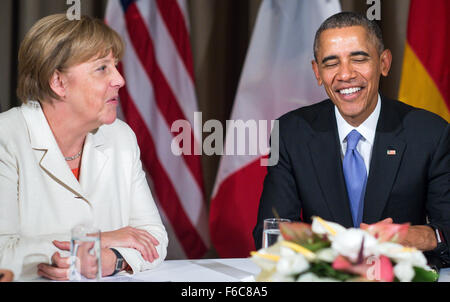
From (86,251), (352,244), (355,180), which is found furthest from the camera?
(355,180)

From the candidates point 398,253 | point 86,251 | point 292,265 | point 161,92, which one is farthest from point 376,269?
point 161,92

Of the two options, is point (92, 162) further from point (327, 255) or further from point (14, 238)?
point (327, 255)

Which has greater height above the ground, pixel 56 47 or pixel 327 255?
pixel 56 47

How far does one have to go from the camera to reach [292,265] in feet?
3.71

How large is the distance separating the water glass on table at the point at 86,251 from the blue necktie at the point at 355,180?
3.83ft

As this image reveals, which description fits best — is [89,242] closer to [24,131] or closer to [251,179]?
[24,131]

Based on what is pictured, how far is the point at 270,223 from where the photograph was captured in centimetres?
162

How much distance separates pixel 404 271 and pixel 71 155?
148 centimetres

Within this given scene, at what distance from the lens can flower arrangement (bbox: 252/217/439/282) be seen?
111cm

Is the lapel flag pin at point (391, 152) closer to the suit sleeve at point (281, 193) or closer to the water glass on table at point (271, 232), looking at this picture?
the suit sleeve at point (281, 193)

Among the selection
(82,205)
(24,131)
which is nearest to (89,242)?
(82,205)

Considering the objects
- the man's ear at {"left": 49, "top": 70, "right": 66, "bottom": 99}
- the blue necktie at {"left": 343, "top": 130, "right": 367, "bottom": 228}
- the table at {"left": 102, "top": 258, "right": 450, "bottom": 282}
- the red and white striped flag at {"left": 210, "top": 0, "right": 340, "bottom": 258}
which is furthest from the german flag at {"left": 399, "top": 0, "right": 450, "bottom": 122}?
the man's ear at {"left": 49, "top": 70, "right": 66, "bottom": 99}

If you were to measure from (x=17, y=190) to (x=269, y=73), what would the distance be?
1.80 meters

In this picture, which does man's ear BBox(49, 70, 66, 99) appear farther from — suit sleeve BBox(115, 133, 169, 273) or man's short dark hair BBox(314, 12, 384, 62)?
man's short dark hair BBox(314, 12, 384, 62)
